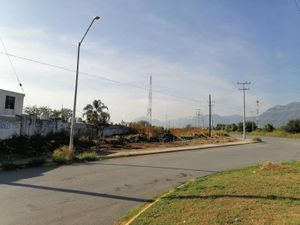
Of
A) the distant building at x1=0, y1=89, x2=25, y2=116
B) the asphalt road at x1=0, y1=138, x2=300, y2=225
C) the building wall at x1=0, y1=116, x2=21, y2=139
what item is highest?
the distant building at x1=0, y1=89, x2=25, y2=116

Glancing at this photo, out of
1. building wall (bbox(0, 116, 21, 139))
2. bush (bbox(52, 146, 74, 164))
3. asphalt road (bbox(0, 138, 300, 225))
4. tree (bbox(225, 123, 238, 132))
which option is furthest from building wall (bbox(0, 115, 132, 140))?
tree (bbox(225, 123, 238, 132))

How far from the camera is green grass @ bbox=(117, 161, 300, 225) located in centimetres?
716

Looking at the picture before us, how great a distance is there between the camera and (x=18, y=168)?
58.0 ft

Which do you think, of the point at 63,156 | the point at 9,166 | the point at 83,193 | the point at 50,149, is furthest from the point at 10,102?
the point at 83,193

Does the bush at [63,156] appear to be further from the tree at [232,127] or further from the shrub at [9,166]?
the tree at [232,127]

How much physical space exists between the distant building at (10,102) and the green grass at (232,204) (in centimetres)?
2735

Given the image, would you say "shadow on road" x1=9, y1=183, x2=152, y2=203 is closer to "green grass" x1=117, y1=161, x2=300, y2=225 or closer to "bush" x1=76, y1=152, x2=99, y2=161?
"green grass" x1=117, y1=161, x2=300, y2=225

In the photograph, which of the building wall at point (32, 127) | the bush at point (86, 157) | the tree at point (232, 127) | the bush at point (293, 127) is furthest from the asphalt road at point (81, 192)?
the tree at point (232, 127)

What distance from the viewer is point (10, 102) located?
35250mm

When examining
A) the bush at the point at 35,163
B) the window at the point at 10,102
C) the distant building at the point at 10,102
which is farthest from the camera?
the window at the point at 10,102

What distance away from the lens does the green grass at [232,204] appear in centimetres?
716

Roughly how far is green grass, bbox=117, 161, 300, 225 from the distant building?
2735 centimetres

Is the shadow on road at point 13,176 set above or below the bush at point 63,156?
below

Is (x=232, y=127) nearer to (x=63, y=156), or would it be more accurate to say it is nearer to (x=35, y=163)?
(x=63, y=156)
